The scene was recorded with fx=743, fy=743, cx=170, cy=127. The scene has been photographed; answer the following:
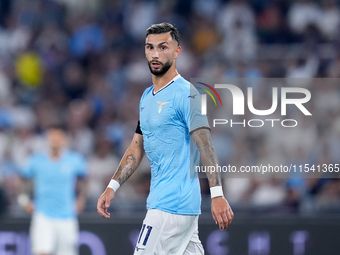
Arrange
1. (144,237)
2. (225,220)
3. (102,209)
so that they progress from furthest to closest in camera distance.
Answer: (102,209) → (144,237) → (225,220)

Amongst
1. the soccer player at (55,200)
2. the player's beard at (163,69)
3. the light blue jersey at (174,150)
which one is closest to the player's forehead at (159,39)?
A: the player's beard at (163,69)

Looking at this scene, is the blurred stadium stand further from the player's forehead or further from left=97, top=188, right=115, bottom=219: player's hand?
the player's forehead

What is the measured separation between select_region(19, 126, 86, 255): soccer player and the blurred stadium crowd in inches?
23.2

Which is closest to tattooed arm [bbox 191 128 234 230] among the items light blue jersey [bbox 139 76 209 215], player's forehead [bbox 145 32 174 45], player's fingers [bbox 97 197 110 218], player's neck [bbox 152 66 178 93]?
light blue jersey [bbox 139 76 209 215]

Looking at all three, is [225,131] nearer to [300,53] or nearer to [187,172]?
[300,53]

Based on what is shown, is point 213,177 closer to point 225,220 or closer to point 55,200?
point 225,220

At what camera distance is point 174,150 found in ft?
16.8

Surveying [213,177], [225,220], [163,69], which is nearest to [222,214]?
[225,220]

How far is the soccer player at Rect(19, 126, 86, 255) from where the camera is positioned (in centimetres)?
952

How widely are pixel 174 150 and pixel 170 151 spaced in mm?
29

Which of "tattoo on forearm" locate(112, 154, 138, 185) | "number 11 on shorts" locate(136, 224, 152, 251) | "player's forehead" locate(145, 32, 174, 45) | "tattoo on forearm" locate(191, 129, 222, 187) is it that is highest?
"player's forehead" locate(145, 32, 174, 45)

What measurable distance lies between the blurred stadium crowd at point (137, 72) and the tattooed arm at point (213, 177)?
5.02 meters

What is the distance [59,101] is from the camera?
12.7 meters

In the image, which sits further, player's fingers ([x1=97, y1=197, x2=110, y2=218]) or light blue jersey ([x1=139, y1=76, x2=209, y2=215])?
player's fingers ([x1=97, y1=197, x2=110, y2=218])
